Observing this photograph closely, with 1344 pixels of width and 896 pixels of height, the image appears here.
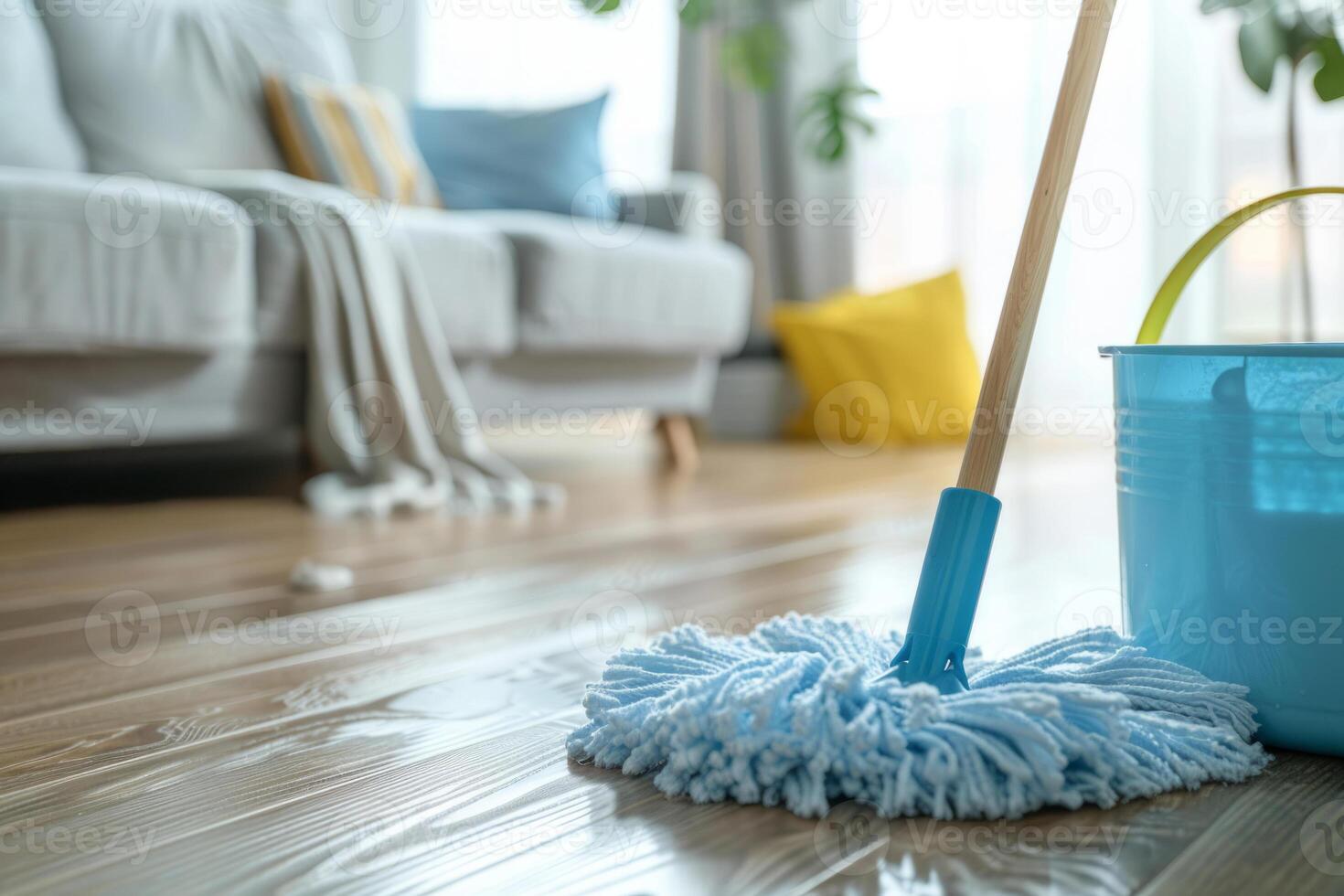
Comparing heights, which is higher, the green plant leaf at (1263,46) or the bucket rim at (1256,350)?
the green plant leaf at (1263,46)

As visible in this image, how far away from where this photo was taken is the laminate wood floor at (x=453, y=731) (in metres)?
0.54

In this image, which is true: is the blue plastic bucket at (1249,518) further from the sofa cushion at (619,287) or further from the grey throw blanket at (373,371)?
the sofa cushion at (619,287)

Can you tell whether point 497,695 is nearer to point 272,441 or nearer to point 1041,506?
point 1041,506

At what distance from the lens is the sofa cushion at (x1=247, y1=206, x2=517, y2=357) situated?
1.93 meters

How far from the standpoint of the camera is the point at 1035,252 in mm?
690

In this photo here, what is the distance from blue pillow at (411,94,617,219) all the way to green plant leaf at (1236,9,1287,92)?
193cm

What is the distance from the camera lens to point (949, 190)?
3.42 metres

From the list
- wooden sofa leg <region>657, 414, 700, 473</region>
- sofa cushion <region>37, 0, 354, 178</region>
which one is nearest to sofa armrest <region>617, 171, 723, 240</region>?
wooden sofa leg <region>657, 414, 700, 473</region>

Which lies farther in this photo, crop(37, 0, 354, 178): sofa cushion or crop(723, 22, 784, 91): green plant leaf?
crop(37, 0, 354, 178): sofa cushion

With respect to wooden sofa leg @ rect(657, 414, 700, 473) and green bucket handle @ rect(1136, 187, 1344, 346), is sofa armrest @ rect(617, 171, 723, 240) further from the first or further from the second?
green bucket handle @ rect(1136, 187, 1344, 346)

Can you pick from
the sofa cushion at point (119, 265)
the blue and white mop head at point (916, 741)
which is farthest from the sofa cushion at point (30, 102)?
the blue and white mop head at point (916, 741)

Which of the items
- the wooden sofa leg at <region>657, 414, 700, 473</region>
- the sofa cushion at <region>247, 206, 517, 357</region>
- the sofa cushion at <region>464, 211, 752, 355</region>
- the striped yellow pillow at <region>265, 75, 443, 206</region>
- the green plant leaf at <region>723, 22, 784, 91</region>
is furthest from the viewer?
the wooden sofa leg at <region>657, 414, 700, 473</region>

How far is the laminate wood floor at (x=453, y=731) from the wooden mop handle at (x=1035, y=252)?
0.65ft

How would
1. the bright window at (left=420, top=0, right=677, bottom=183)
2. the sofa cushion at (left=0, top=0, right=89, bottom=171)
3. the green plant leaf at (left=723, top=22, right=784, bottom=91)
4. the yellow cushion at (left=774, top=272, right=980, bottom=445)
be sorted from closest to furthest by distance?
the green plant leaf at (left=723, top=22, right=784, bottom=91)
the sofa cushion at (left=0, top=0, right=89, bottom=171)
the yellow cushion at (left=774, top=272, right=980, bottom=445)
the bright window at (left=420, top=0, right=677, bottom=183)
